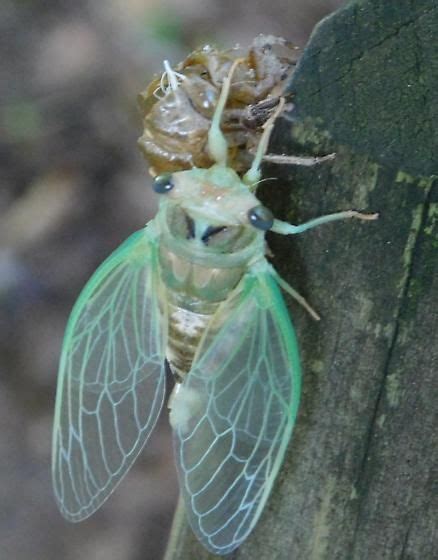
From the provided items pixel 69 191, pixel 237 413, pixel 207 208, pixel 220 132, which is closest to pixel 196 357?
pixel 237 413

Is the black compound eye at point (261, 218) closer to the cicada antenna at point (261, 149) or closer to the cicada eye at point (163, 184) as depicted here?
the cicada antenna at point (261, 149)

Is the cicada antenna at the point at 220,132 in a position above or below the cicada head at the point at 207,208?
above

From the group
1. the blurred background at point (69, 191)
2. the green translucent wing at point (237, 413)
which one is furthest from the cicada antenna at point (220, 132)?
the blurred background at point (69, 191)

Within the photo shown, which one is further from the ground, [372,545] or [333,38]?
[333,38]

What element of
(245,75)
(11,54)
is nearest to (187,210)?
(245,75)

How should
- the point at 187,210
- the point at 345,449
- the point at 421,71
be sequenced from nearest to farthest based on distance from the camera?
the point at 421,71 < the point at 345,449 < the point at 187,210

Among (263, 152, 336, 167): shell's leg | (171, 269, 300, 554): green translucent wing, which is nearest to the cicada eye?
(171, 269, 300, 554): green translucent wing

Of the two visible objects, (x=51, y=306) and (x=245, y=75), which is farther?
(x=51, y=306)

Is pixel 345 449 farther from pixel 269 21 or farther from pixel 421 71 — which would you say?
pixel 269 21
